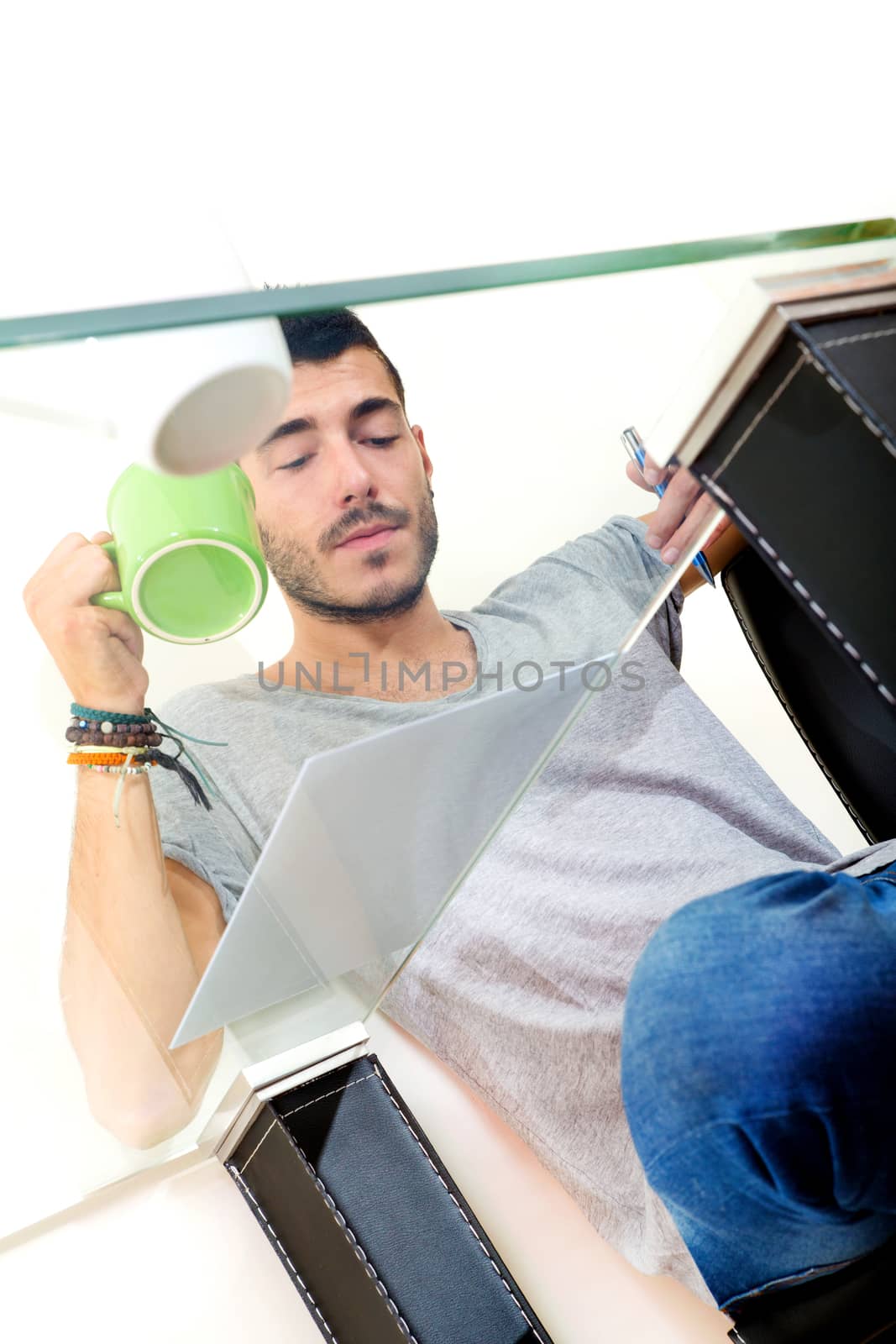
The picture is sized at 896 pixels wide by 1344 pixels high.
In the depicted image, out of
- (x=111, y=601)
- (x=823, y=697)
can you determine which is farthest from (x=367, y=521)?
(x=823, y=697)

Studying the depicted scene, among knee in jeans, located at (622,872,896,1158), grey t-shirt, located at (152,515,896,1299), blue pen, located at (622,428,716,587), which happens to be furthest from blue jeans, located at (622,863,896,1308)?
blue pen, located at (622,428,716,587)

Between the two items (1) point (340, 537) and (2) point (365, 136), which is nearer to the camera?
(1) point (340, 537)

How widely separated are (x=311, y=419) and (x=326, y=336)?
4 centimetres

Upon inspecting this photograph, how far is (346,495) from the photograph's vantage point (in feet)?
1.78

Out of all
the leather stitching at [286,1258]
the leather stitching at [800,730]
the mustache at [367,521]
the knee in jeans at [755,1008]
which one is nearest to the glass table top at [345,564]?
the mustache at [367,521]

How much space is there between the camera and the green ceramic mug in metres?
0.50

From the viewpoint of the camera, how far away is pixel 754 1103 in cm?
62

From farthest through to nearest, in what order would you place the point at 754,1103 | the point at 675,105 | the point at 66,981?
the point at 675,105
the point at 66,981
the point at 754,1103

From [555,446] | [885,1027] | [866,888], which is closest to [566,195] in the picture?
[555,446]

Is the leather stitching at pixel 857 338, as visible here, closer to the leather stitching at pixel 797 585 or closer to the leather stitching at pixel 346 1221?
the leather stitching at pixel 797 585

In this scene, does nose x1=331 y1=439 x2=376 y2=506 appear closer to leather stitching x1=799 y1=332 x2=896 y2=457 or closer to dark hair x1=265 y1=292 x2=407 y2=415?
dark hair x1=265 y1=292 x2=407 y2=415

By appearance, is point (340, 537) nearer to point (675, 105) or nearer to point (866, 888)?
point (866, 888)

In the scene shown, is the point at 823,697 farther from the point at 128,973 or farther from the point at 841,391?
the point at 128,973

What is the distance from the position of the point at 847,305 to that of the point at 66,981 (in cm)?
64
